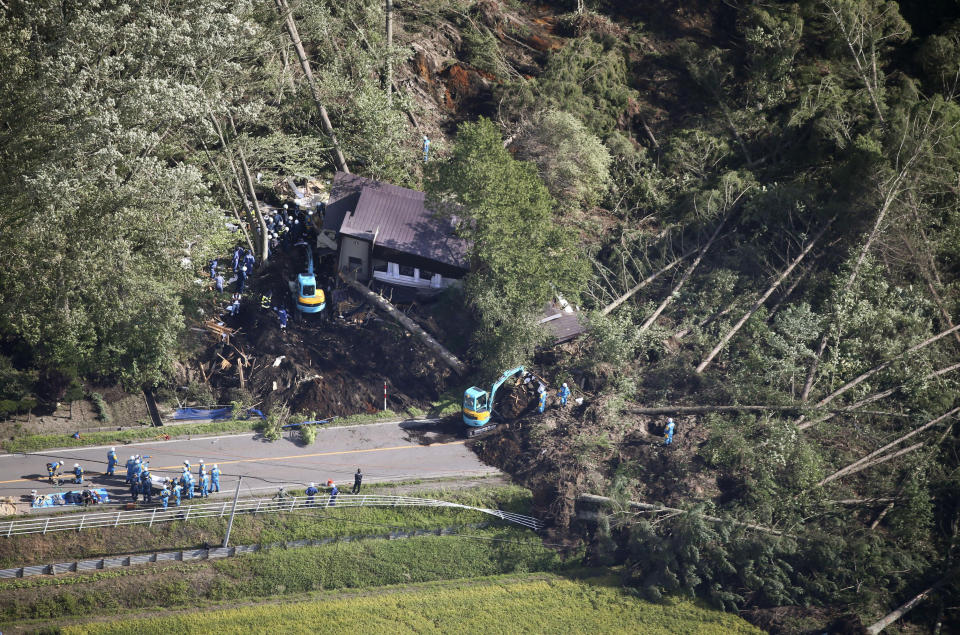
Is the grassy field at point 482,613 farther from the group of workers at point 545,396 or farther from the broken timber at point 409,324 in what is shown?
the broken timber at point 409,324

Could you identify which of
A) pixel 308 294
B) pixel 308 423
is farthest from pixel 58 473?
pixel 308 294

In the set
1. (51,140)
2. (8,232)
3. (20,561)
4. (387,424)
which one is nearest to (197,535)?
(20,561)

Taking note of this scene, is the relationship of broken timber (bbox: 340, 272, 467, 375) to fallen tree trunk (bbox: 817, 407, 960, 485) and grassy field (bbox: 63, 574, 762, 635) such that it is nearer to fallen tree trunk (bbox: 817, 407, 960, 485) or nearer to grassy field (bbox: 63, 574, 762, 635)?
grassy field (bbox: 63, 574, 762, 635)

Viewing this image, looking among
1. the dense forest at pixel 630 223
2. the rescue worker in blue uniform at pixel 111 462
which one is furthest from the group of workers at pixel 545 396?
the rescue worker in blue uniform at pixel 111 462

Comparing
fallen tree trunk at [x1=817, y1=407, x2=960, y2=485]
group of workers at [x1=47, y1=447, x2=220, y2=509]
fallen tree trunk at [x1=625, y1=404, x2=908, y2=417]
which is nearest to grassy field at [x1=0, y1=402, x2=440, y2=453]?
group of workers at [x1=47, y1=447, x2=220, y2=509]

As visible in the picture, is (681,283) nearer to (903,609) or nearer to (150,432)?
(903,609)

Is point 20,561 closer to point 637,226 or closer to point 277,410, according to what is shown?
point 277,410

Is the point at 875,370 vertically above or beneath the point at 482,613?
above
